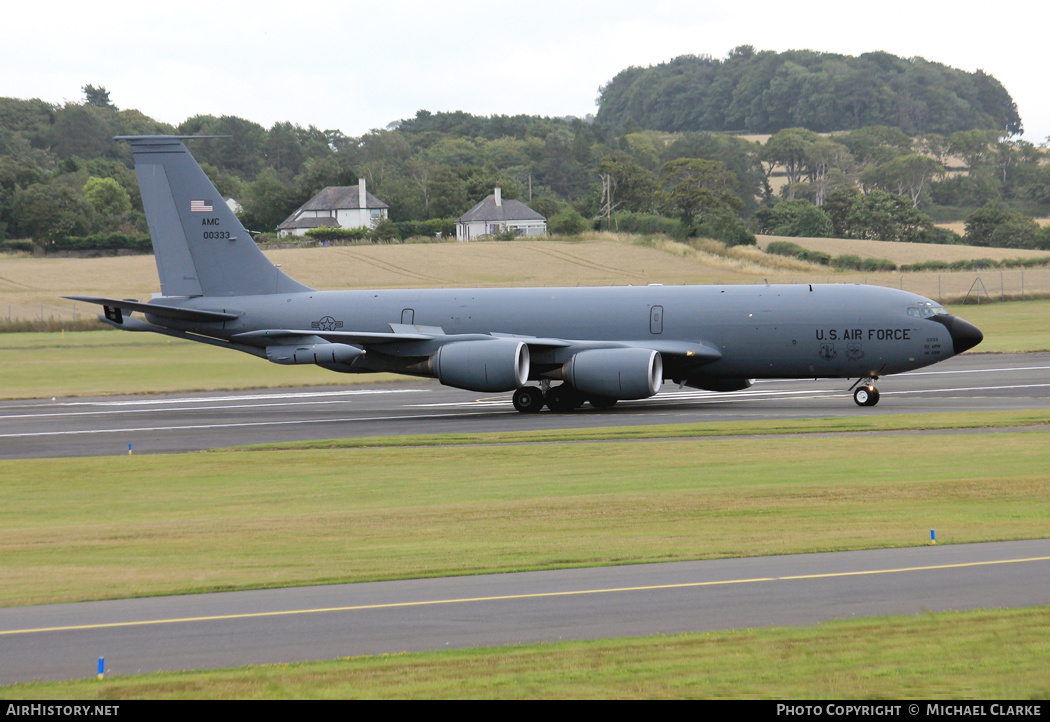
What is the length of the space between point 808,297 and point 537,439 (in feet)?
36.0

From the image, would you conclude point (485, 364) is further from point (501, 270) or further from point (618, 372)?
point (501, 270)

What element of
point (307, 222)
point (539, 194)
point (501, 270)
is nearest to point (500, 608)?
point (501, 270)

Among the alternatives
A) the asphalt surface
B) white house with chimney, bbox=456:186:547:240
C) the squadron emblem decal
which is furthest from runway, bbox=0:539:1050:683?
white house with chimney, bbox=456:186:547:240

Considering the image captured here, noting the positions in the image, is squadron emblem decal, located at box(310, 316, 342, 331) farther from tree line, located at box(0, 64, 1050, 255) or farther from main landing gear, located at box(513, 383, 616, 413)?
tree line, located at box(0, 64, 1050, 255)

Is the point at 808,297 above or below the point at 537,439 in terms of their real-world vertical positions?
above

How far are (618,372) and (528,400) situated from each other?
3506 mm

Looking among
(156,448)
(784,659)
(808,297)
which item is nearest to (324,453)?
(156,448)

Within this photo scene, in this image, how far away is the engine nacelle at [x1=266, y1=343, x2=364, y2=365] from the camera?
3644cm

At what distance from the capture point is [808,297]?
116 ft

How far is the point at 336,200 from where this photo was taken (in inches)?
5615

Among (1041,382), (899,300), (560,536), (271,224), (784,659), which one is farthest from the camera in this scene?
(271,224)

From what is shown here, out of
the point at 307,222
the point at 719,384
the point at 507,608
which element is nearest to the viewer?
the point at 507,608

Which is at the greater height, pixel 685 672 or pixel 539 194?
pixel 539 194

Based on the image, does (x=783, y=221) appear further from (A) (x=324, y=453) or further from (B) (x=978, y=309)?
(A) (x=324, y=453)
